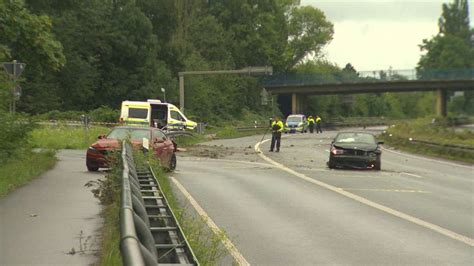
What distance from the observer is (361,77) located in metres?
83.3

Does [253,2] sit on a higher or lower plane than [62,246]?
higher

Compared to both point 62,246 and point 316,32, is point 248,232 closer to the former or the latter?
point 62,246

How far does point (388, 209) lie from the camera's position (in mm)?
12789

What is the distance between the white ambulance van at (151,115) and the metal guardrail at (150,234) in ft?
104

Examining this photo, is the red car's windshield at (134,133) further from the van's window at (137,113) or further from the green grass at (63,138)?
the van's window at (137,113)

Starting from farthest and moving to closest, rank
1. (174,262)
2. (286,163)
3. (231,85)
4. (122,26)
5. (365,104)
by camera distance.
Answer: (365,104)
(231,85)
(122,26)
(286,163)
(174,262)

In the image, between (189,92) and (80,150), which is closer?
(80,150)

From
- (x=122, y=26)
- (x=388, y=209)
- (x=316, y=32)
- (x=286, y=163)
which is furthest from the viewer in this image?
(x=316, y=32)

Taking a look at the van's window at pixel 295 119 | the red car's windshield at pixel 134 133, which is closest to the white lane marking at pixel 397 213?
the red car's windshield at pixel 134 133

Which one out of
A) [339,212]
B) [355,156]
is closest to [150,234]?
[339,212]

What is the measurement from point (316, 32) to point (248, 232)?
96052 mm

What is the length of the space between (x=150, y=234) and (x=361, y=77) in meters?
80.7

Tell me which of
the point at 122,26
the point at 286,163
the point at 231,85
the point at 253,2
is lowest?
the point at 286,163

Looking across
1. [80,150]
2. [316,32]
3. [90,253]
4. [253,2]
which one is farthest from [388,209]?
[316,32]
